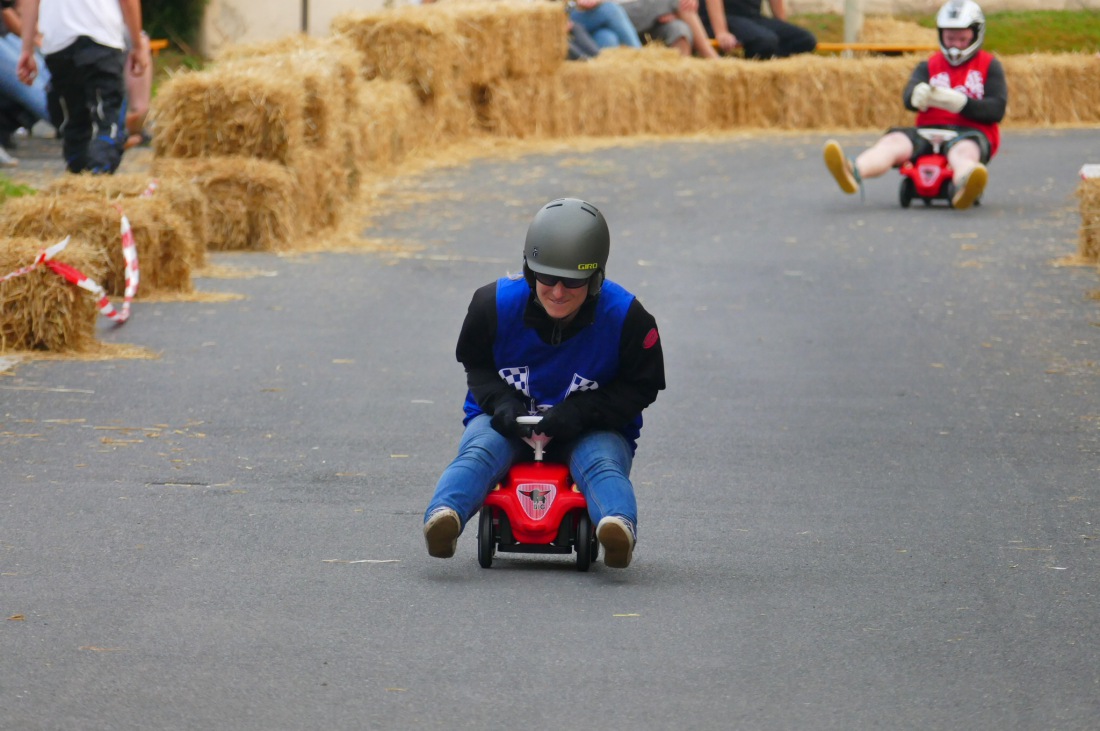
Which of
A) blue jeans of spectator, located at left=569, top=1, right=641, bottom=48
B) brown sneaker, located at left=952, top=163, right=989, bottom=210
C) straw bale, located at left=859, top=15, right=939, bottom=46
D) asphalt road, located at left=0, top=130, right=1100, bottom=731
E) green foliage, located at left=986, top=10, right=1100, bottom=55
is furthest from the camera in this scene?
green foliage, located at left=986, top=10, right=1100, bottom=55

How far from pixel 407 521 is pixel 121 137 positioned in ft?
27.8

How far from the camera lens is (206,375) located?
8.78m

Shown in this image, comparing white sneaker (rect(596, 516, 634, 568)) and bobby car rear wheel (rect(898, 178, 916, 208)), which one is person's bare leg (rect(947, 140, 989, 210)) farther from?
white sneaker (rect(596, 516, 634, 568))

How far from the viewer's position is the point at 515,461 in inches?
223

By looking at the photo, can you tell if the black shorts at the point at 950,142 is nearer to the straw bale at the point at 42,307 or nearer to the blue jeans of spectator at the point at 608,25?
the straw bale at the point at 42,307

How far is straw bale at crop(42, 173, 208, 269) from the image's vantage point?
11.5m

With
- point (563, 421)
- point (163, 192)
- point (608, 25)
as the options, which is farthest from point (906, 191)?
point (563, 421)

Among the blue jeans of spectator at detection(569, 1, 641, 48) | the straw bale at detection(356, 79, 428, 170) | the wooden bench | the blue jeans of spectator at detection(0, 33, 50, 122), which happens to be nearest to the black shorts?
the straw bale at detection(356, 79, 428, 170)

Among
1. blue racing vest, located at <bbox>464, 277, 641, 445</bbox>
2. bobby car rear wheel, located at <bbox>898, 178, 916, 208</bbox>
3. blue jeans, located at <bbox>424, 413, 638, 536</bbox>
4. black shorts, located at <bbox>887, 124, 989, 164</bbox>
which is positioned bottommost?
bobby car rear wheel, located at <bbox>898, 178, 916, 208</bbox>

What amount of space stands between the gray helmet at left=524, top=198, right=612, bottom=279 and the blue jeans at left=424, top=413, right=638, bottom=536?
0.55 metres

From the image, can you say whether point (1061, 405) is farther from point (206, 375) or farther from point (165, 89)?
point (165, 89)

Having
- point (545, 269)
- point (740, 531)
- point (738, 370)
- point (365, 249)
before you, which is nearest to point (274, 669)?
point (545, 269)

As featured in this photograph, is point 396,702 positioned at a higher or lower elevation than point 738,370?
higher

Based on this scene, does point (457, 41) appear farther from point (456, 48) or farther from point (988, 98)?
point (988, 98)
